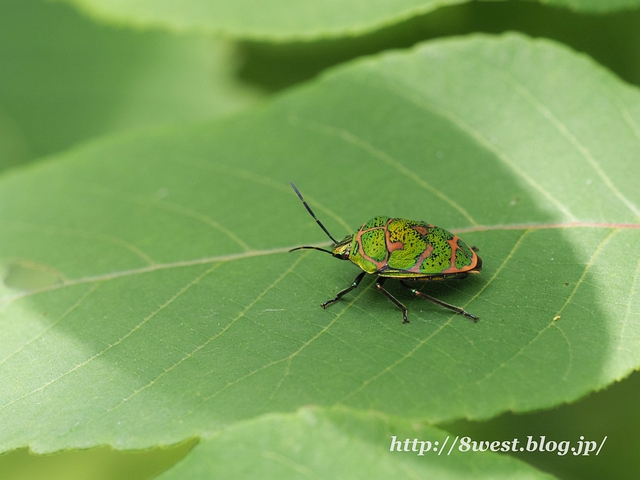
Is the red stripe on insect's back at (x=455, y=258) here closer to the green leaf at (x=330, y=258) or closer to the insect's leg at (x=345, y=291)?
the green leaf at (x=330, y=258)

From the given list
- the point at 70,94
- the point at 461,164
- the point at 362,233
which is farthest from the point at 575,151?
the point at 70,94

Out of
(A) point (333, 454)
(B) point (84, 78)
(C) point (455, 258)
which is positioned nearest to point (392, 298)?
(C) point (455, 258)

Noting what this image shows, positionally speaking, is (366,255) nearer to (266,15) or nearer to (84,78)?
(266,15)

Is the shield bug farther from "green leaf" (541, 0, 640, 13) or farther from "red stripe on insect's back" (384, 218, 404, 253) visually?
"green leaf" (541, 0, 640, 13)

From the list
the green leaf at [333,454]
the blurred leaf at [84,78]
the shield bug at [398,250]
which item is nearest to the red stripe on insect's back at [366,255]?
the shield bug at [398,250]

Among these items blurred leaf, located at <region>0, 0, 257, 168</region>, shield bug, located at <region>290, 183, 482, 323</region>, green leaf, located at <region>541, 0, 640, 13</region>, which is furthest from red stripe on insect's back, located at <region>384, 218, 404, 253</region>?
blurred leaf, located at <region>0, 0, 257, 168</region>

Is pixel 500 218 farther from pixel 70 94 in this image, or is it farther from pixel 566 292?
pixel 70 94
